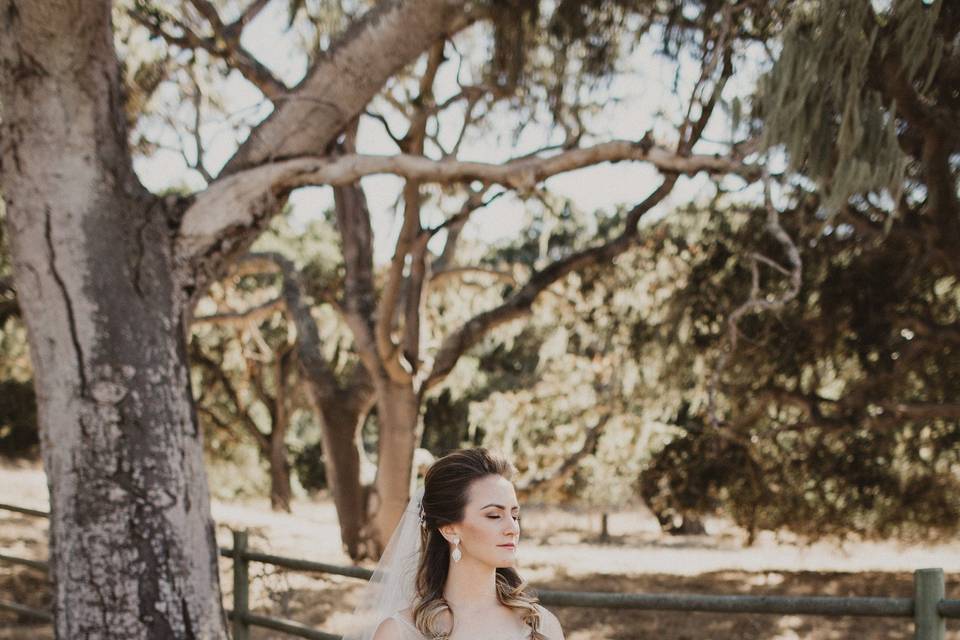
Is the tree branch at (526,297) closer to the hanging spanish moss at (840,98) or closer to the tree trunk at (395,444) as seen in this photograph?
the tree trunk at (395,444)

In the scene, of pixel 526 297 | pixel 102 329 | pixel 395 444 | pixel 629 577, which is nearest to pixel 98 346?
pixel 102 329

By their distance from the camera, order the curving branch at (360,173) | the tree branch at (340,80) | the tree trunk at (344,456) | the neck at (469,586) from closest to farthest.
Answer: the neck at (469,586) < the curving branch at (360,173) < the tree branch at (340,80) < the tree trunk at (344,456)

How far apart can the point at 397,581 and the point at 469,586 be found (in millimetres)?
288

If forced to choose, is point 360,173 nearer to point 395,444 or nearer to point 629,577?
point 395,444

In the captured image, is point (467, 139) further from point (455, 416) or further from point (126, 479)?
point (455, 416)

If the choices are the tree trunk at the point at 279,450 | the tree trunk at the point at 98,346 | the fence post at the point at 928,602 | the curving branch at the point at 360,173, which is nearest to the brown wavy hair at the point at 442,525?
the fence post at the point at 928,602

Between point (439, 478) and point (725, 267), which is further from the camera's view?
point (725, 267)

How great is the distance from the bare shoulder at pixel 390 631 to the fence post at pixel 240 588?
3002 mm

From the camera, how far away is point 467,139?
407 inches

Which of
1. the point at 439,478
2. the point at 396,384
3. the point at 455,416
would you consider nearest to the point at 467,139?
the point at 396,384

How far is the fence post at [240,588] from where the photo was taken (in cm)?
543

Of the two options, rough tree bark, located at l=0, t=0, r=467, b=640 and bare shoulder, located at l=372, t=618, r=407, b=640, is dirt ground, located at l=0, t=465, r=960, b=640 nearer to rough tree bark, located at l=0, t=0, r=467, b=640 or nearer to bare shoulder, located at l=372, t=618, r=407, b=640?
rough tree bark, located at l=0, t=0, r=467, b=640

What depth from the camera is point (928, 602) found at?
310cm

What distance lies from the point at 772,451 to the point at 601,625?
3.45 meters
